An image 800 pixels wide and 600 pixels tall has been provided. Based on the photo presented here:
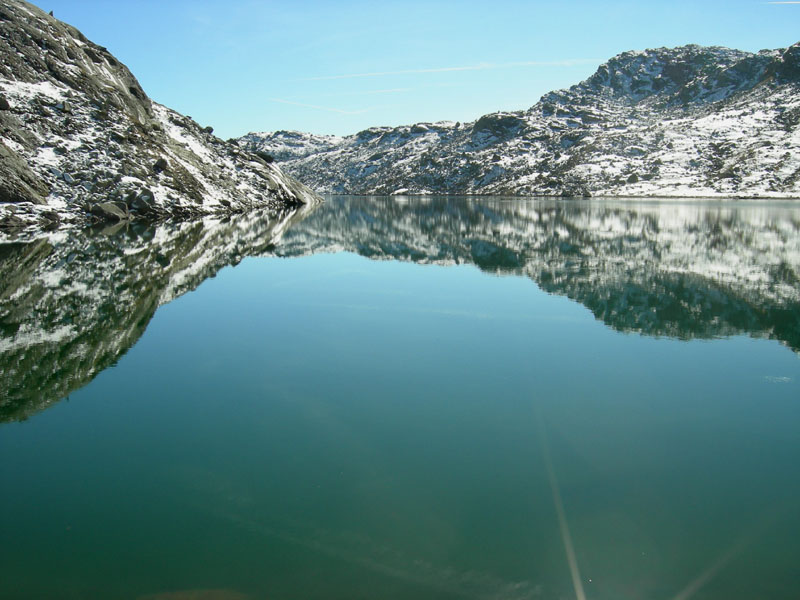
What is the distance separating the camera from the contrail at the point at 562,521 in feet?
26.3

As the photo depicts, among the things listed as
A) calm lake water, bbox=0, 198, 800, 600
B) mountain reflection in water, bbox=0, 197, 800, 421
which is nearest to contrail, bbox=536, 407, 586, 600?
calm lake water, bbox=0, 198, 800, 600

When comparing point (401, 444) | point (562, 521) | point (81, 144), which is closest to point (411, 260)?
point (401, 444)

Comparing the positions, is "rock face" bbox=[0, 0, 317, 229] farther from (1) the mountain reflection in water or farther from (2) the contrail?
(2) the contrail

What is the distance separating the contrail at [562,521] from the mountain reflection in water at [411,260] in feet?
41.0

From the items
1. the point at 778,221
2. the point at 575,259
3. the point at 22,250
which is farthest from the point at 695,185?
the point at 22,250

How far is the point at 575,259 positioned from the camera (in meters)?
42.8

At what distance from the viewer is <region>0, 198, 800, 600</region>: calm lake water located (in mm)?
8383

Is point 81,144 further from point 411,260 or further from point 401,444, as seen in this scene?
point 401,444

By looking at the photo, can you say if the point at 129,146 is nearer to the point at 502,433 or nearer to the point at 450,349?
the point at 450,349

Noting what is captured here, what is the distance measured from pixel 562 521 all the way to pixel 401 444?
415 centimetres

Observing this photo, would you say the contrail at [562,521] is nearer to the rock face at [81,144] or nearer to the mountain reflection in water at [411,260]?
the mountain reflection in water at [411,260]

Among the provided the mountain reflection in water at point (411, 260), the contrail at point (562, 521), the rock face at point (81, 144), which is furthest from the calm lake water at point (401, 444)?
the rock face at point (81, 144)

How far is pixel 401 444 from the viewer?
1251 cm

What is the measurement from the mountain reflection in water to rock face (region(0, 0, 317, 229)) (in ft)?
38.2
